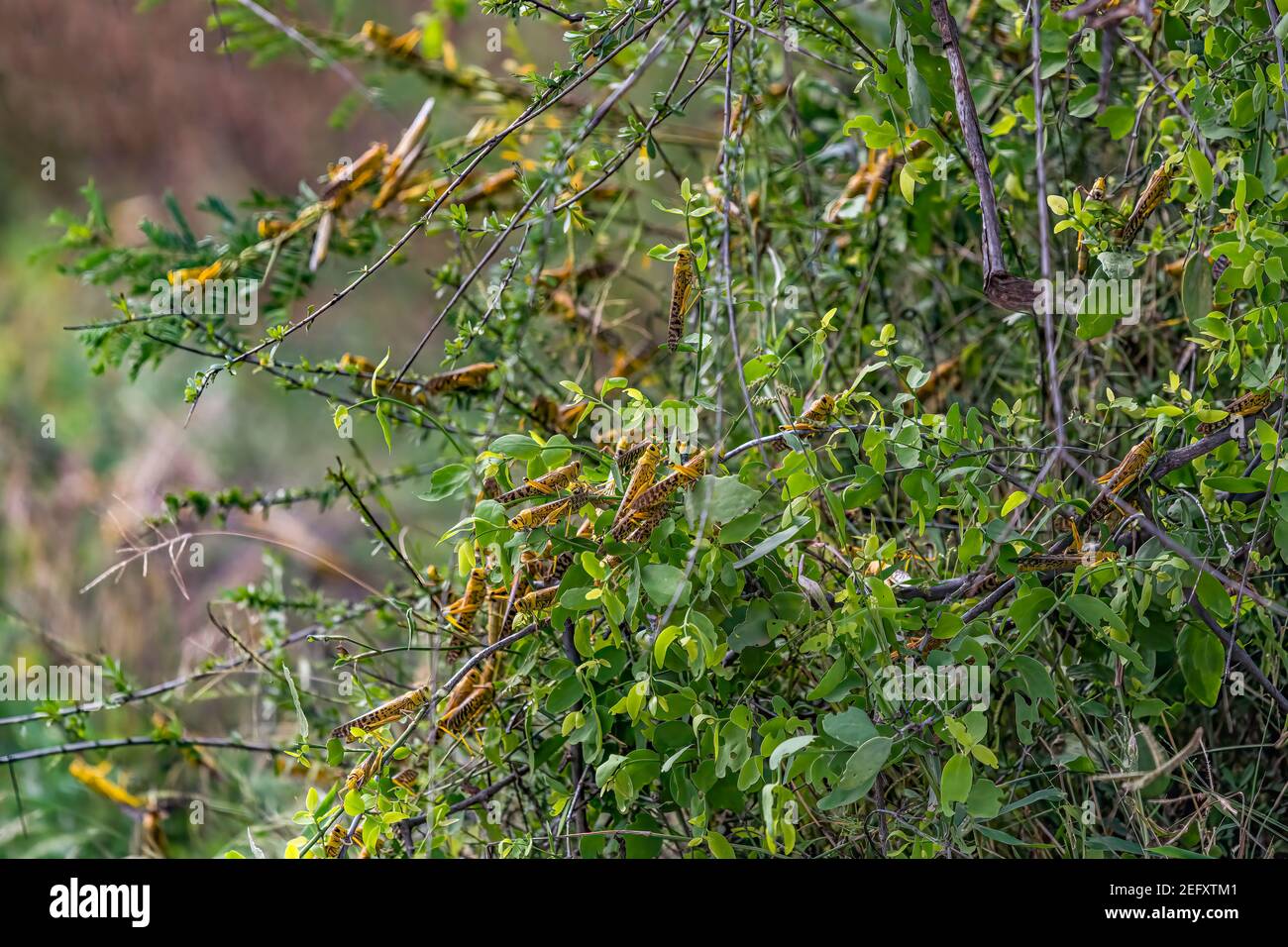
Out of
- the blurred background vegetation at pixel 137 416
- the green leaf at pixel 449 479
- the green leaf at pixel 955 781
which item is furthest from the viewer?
the blurred background vegetation at pixel 137 416

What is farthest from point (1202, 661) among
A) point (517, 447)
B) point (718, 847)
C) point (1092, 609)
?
point (517, 447)

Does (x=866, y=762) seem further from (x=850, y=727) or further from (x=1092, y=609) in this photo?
(x=1092, y=609)

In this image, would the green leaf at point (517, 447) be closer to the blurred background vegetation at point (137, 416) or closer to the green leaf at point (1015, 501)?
the green leaf at point (1015, 501)

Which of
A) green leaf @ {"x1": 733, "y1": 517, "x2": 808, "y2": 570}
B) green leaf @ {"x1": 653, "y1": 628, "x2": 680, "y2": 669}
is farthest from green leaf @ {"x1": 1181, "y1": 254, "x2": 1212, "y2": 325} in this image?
green leaf @ {"x1": 653, "y1": 628, "x2": 680, "y2": 669}

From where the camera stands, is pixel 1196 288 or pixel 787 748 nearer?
pixel 787 748

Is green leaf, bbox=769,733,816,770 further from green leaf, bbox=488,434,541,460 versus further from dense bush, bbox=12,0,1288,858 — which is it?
green leaf, bbox=488,434,541,460

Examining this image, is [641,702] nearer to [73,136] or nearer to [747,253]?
[747,253]

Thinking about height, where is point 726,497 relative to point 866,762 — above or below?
above

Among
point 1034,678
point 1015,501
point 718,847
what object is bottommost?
point 718,847

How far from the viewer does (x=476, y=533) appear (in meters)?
0.75

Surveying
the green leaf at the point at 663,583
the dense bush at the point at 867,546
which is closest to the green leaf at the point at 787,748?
the dense bush at the point at 867,546

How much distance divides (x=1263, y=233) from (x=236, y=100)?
3.42 metres

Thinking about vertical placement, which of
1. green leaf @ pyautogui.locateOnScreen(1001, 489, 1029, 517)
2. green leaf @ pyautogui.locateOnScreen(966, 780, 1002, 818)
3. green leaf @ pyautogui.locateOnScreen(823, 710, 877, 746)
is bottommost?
green leaf @ pyautogui.locateOnScreen(966, 780, 1002, 818)
